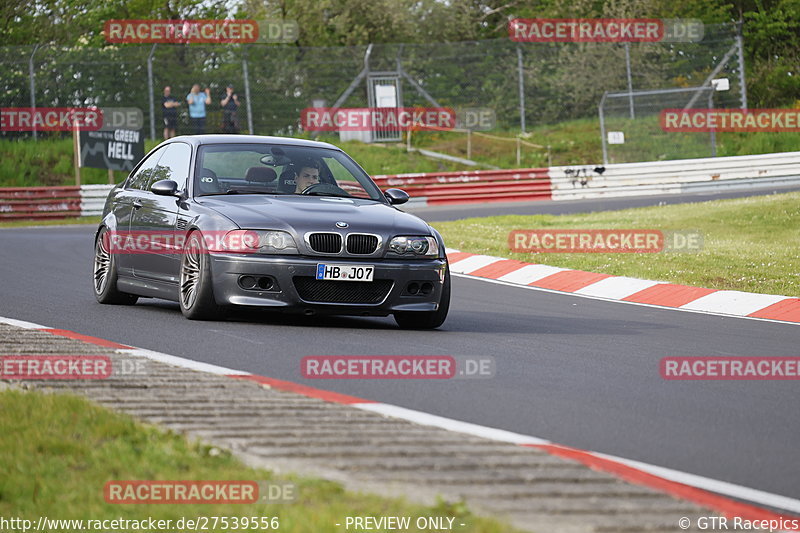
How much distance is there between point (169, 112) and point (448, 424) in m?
26.2

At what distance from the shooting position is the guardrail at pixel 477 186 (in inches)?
1190

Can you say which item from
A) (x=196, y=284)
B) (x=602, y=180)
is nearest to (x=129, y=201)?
(x=196, y=284)

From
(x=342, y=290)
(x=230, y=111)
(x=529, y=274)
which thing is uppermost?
(x=230, y=111)

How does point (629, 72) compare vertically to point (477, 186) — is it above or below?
above

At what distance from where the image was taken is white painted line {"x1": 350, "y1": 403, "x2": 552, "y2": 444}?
5.39 meters

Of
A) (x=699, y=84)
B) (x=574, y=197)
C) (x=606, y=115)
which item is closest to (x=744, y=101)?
(x=699, y=84)

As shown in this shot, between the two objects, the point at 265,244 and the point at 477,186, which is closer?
the point at 265,244

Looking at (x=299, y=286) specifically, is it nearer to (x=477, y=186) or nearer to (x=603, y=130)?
(x=477, y=186)

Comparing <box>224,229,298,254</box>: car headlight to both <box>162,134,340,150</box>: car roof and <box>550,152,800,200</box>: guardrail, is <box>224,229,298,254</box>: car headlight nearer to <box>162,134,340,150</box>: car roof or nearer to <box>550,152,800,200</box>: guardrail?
<box>162,134,340,150</box>: car roof

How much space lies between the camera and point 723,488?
495 cm

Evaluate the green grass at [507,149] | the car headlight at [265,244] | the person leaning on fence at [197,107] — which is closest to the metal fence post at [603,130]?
the green grass at [507,149]

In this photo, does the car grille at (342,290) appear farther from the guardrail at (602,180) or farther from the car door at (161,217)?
the guardrail at (602,180)

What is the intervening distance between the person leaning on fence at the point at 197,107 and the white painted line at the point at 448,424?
2536cm

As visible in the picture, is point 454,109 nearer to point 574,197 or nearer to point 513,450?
point 574,197
